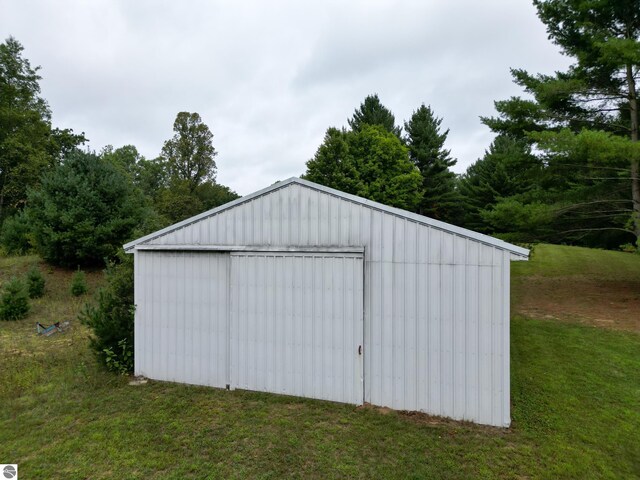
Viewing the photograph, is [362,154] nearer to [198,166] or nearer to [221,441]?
[198,166]

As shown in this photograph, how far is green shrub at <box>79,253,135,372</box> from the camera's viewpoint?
652 centimetres

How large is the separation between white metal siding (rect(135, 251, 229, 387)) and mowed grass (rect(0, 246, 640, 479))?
1.21 ft

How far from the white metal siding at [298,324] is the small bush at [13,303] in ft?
31.1

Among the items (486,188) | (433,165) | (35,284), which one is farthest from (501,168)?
(35,284)

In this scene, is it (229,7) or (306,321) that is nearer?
(306,321)

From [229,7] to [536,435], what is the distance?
13.2 metres

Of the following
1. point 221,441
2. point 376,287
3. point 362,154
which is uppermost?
point 362,154

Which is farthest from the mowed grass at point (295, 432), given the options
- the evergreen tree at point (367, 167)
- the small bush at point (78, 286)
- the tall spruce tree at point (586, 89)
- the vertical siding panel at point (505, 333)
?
the evergreen tree at point (367, 167)

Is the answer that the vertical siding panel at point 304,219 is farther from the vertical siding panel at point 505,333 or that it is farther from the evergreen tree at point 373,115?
the evergreen tree at point 373,115

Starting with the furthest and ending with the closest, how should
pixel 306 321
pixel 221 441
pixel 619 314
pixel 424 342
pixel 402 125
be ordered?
pixel 402 125, pixel 619 314, pixel 306 321, pixel 424 342, pixel 221 441

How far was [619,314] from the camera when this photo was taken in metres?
10.1

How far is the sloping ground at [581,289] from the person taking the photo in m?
10.2

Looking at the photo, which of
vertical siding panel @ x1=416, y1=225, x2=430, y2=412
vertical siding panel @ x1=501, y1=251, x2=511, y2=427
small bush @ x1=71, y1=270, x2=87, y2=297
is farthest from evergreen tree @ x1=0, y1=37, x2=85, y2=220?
vertical siding panel @ x1=501, y1=251, x2=511, y2=427

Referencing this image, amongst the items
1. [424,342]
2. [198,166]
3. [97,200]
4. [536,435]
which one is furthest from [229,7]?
[198,166]
